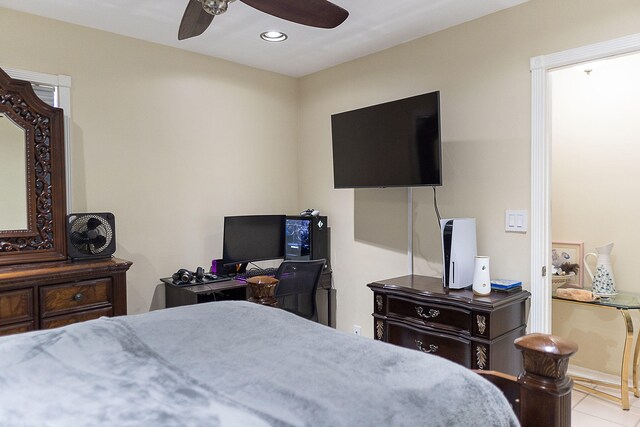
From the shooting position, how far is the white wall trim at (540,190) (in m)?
2.56

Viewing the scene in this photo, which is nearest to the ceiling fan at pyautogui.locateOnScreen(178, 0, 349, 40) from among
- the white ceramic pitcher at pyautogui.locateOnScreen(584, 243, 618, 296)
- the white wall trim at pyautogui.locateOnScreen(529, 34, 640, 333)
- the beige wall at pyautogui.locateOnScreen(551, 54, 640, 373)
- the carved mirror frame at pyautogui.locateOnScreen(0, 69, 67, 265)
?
the carved mirror frame at pyautogui.locateOnScreen(0, 69, 67, 265)

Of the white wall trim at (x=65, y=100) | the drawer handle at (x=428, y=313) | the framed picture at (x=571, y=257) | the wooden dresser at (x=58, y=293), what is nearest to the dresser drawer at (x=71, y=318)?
the wooden dresser at (x=58, y=293)

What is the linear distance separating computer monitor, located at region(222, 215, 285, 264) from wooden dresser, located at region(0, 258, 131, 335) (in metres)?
0.92

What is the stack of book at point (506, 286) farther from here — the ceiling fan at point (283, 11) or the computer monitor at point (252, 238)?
the computer monitor at point (252, 238)

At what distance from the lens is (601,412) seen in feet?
9.18

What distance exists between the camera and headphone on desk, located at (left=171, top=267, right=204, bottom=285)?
3.15 metres

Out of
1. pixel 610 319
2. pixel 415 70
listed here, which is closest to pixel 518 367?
pixel 610 319

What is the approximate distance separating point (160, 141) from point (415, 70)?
1.95 metres

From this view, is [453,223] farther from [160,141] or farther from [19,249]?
[19,249]

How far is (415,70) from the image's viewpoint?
10.6 feet

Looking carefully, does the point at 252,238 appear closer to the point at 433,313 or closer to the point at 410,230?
the point at 410,230

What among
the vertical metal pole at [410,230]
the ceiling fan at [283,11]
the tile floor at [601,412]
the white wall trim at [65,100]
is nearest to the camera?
the ceiling fan at [283,11]

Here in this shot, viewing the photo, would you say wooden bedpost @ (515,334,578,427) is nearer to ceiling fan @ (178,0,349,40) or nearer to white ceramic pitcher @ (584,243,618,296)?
ceiling fan @ (178,0,349,40)

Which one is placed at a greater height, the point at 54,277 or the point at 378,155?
the point at 378,155
